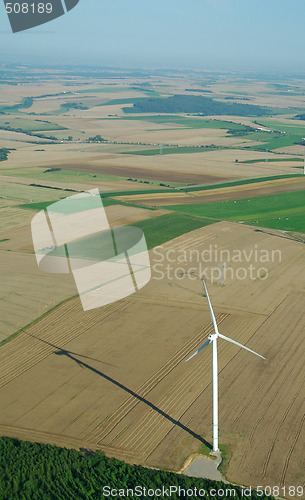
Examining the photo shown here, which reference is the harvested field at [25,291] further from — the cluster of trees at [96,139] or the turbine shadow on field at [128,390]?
the cluster of trees at [96,139]

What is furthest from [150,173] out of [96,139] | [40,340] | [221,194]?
[40,340]

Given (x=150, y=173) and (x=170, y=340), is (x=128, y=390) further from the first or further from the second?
(x=150, y=173)

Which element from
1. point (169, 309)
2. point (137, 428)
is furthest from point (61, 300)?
point (137, 428)

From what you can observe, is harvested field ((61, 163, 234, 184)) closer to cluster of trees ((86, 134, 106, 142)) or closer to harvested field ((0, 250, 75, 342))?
cluster of trees ((86, 134, 106, 142))

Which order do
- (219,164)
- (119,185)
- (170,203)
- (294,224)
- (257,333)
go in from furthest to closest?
(219,164), (119,185), (170,203), (294,224), (257,333)

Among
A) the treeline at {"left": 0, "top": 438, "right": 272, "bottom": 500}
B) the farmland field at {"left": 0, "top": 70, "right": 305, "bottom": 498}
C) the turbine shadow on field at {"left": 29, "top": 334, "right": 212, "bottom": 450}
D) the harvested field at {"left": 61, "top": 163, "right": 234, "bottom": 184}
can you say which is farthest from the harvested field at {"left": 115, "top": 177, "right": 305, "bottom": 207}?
the treeline at {"left": 0, "top": 438, "right": 272, "bottom": 500}

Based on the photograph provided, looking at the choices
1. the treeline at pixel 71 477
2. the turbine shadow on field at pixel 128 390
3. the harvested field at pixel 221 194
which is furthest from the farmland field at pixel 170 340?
the treeline at pixel 71 477

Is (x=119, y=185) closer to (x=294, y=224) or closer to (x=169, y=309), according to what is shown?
(x=294, y=224)
